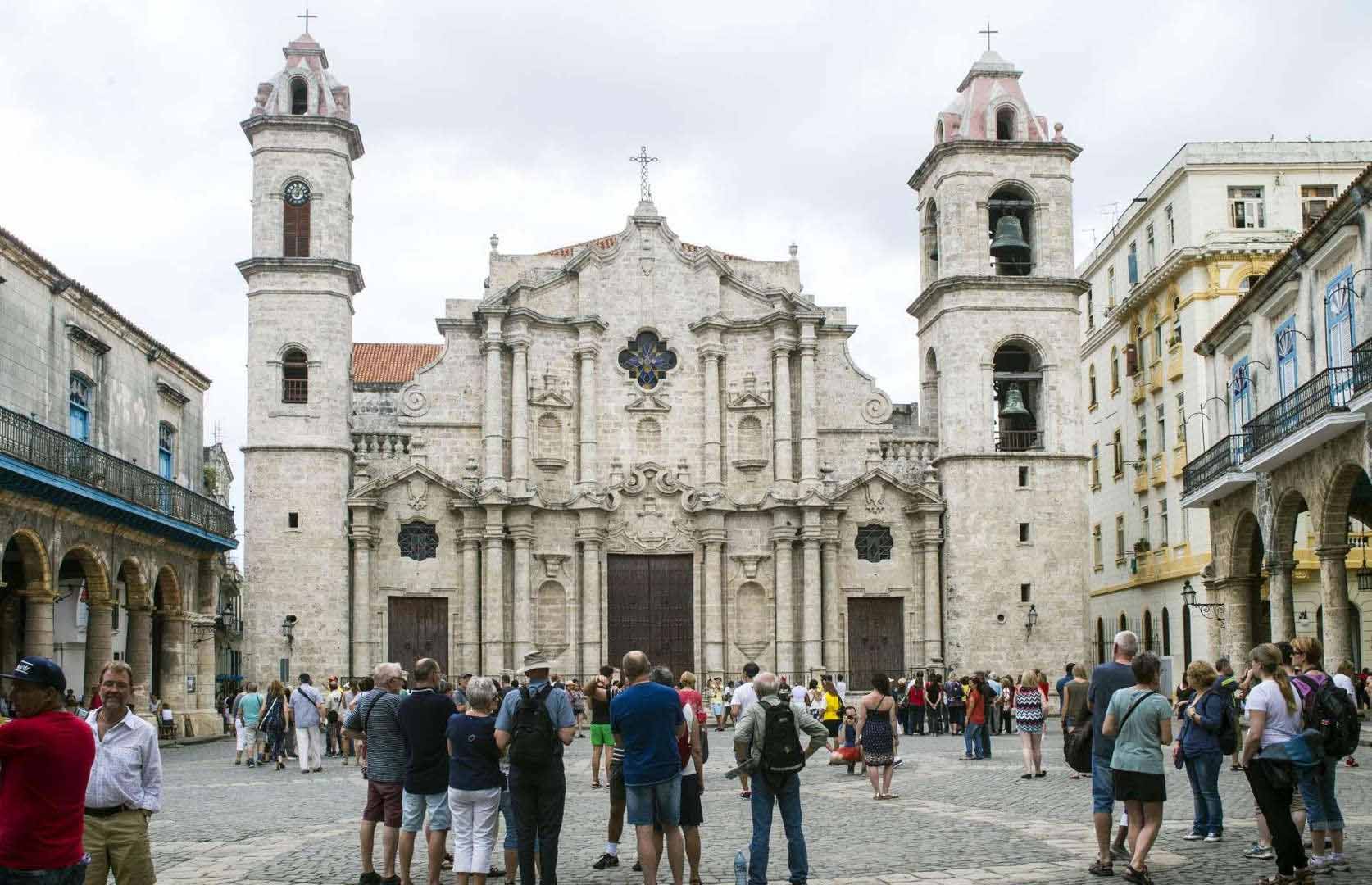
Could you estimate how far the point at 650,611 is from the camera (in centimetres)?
4041

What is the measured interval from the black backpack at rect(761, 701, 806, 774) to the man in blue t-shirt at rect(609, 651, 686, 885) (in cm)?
63

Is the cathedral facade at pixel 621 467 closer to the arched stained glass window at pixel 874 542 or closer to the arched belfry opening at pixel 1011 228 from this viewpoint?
the arched stained glass window at pixel 874 542

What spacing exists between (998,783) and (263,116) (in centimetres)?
2715

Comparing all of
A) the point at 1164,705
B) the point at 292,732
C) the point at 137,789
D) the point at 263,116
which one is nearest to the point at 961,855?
the point at 1164,705

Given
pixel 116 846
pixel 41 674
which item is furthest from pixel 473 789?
pixel 41 674

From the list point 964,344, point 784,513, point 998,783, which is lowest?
point 998,783

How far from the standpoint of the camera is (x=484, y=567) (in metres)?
39.3

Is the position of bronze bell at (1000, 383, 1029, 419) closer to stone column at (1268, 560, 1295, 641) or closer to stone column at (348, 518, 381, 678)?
Answer: stone column at (1268, 560, 1295, 641)

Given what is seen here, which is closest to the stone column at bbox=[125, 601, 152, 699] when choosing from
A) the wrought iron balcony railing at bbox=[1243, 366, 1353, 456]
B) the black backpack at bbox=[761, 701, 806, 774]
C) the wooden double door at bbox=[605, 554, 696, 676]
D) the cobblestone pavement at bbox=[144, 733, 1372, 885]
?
the cobblestone pavement at bbox=[144, 733, 1372, 885]

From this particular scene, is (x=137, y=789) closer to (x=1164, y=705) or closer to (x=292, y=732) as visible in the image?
(x=1164, y=705)

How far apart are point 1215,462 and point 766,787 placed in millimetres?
21335

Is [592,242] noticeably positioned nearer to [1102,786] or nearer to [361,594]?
[361,594]

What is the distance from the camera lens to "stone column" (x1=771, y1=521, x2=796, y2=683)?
3972 centimetres

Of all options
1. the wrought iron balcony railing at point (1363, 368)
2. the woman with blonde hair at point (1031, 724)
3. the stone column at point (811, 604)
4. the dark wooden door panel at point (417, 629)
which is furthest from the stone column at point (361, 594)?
the wrought iron balcony railing at point (1363, 368)
